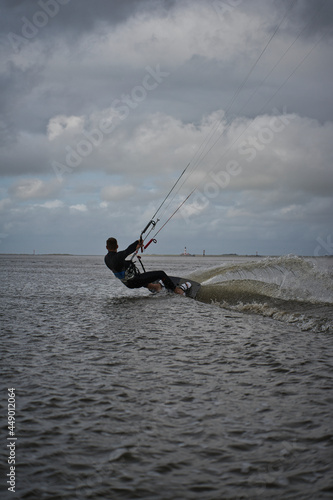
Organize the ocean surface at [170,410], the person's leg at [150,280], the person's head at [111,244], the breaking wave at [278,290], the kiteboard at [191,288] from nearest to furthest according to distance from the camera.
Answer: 1. the ocean surface at [170,410]
2. the breaking wave at [278,290]
3. the person's head at [111,244]
4. the person's leg at [150,280]
5. the kiteboard at [191,288]

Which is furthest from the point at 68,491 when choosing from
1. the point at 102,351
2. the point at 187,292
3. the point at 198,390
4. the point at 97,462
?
the point at 187,292

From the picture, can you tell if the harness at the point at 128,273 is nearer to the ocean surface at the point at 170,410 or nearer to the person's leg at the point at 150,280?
the person's leg at the point at 150,280

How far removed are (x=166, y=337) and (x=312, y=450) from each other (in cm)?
524

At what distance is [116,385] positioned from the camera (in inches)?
215

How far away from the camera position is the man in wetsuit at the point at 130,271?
15.7 meters

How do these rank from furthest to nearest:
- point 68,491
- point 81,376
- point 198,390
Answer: point 81,376, point 198,390, point 68,491

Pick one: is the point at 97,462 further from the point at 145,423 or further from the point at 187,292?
the point at 187,292

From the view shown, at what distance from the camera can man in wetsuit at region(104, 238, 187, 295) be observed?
15.7 metres

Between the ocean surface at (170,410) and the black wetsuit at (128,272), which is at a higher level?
the black wetsuit at (128,272)

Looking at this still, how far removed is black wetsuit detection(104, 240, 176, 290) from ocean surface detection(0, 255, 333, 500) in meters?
5.55

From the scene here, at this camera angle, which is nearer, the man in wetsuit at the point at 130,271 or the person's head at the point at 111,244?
the man in wetsuit at the point at 130,271

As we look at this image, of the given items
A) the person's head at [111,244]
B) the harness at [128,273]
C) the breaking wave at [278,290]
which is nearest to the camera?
the breaking wave at [278,290]

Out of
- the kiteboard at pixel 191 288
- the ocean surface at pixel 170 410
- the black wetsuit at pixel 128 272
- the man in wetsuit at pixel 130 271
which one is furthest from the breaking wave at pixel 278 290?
the black wetsuit at pixel 128 272

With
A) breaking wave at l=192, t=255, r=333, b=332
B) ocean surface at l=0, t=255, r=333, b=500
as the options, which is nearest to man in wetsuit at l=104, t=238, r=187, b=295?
breaking wave at l=192, t=255, r=333, b=332
